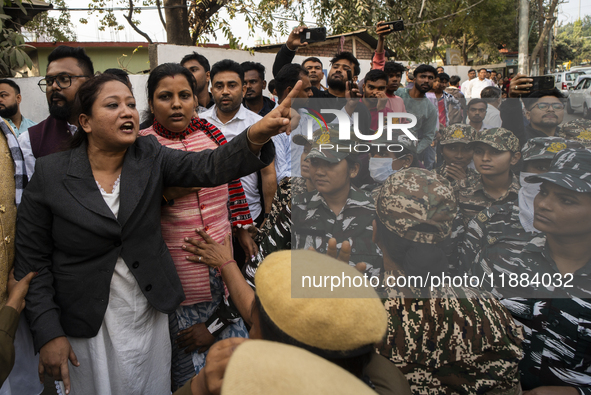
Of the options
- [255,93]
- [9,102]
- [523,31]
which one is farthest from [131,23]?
[523,31]

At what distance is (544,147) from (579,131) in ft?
0.86

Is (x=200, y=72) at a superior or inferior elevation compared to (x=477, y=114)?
superior

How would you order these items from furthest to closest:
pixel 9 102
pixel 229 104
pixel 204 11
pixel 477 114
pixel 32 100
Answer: pixel 32 100
pixel 204 11
pixel 9 102
pixel 229 104
pixel 477 114

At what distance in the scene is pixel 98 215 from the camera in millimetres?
1571

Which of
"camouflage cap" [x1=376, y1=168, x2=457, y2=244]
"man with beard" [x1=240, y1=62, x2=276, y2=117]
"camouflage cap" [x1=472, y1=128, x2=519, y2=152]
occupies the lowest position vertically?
"camouflage cap" [x1=376, y1=168, x2=457, y2=244]

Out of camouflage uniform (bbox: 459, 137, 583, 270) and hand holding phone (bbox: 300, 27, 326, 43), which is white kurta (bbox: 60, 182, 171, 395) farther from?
hand holding phone (bbox: 300, 27, 326, 43)

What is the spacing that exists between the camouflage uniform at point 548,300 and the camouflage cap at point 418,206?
25 centimetres

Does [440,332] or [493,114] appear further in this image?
[493,114]

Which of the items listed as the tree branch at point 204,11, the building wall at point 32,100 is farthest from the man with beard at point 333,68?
the building wall at point 32,100

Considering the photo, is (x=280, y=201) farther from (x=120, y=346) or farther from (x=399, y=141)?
(x=120, y=346)

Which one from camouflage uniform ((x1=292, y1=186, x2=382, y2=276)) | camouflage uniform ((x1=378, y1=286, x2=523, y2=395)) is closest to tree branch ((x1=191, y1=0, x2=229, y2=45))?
camouflage uniform ((x1=292, y1=186, x2=382, y2=276))

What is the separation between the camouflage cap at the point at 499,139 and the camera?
175 cm

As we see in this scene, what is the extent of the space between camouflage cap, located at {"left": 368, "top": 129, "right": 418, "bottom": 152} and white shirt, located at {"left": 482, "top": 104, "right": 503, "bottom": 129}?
330 millimetres

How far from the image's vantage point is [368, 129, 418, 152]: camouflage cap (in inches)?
73.3
